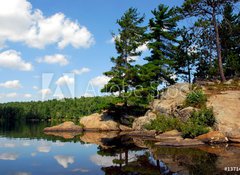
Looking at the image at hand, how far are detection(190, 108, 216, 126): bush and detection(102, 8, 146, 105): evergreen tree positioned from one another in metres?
12.9

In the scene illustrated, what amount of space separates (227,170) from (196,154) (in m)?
4.12

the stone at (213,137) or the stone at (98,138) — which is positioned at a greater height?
the stone at (213,137)

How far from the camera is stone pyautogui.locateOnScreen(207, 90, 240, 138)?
20484 mm

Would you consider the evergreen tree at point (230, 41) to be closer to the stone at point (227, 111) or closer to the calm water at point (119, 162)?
the stone at point (227, 111)

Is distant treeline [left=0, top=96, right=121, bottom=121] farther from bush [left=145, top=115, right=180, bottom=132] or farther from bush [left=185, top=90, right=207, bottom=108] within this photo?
bush [left=185, top=90, right=207, bottom=108]

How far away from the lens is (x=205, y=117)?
72.2 feet

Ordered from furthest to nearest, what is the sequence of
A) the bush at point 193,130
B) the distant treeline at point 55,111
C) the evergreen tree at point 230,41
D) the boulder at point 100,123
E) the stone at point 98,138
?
the distant treeline at point 55,111 → the boulder at point 100,123 → the evergreen tree at point 230,41 → the stone at point 98,138 → the bush at point 193,130

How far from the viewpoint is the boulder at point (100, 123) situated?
35.4m

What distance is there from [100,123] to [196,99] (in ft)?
48.6

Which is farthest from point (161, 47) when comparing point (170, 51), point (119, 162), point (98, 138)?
point (119, 162)

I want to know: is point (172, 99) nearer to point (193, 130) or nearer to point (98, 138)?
point (98, 138)

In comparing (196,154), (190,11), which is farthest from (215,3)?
(196,154)

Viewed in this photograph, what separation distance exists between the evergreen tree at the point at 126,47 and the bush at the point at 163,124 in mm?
8204

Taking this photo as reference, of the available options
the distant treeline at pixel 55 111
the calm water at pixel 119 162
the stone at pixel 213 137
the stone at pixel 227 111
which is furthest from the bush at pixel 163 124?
the distant treeline at pixel 55 111
